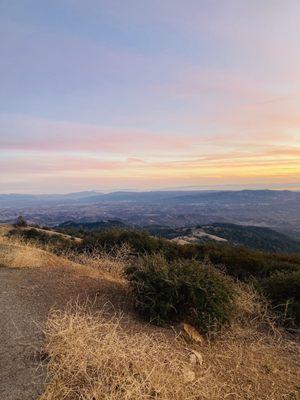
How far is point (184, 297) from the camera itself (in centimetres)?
770

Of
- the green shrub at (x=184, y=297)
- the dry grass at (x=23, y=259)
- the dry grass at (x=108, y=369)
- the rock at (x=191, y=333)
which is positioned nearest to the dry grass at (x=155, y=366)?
the dry grass at (x=108, y=369)

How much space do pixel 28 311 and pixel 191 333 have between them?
2.69 meters

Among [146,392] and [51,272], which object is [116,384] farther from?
[51,272]

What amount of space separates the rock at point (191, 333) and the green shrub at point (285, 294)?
2.61m

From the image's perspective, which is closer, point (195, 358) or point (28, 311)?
point (195, 358)

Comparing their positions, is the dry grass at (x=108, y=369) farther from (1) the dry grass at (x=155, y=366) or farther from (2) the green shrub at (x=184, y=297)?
(2) the green shrub at (x=184, y=297)

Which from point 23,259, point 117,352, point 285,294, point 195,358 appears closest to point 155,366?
point 117,352

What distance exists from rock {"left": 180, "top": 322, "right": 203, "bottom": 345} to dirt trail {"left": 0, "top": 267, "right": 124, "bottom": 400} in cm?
194

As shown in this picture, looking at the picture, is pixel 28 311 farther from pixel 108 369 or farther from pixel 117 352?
pixel 108 369

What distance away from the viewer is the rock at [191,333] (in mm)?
7043

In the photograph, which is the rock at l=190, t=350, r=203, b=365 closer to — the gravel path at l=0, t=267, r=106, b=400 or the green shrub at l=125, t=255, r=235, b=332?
the green shrub at l=125, t=255, r=235, b=332

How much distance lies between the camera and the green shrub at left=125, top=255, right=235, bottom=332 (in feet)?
24.6

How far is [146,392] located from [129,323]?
2556 mm

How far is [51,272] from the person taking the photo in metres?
9.72
